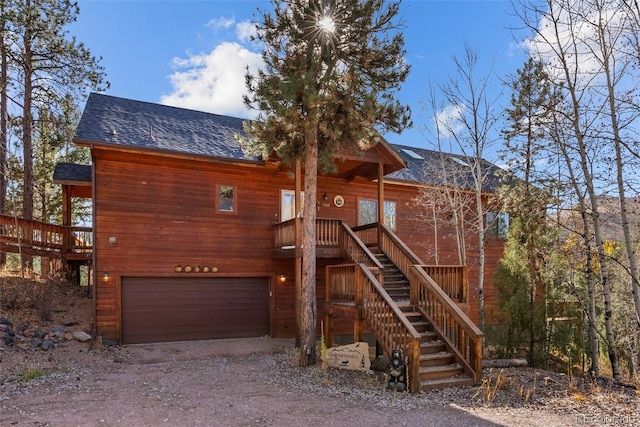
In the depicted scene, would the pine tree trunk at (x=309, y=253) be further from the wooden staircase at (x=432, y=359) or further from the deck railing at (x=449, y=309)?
the deck railing at (x=449, y=309)

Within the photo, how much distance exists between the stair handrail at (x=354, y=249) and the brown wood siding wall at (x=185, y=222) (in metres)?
2.19

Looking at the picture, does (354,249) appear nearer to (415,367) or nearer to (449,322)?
(449,322)

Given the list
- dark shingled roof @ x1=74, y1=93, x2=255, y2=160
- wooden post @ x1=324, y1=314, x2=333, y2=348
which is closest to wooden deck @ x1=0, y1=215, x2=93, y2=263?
dark shingled roof @ x1=74, y1=93, x2=255, y2=160

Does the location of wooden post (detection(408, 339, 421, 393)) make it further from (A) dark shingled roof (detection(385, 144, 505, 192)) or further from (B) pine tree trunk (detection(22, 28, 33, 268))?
(B) pine tree trunk (detection(22, 28, 33, 268))

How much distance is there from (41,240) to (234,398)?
1026 cm

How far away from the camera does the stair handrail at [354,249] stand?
10.1 meters

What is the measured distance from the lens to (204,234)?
1174 cm

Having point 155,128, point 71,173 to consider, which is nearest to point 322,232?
point 155,128

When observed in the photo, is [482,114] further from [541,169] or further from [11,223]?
[11,223]

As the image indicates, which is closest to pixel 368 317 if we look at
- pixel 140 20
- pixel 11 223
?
pixel 11 223

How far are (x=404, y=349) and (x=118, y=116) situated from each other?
33.0 feet

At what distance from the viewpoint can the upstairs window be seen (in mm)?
12039

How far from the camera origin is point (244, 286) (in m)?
12.3

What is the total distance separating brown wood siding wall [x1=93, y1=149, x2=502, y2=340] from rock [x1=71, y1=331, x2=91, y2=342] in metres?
0.37
